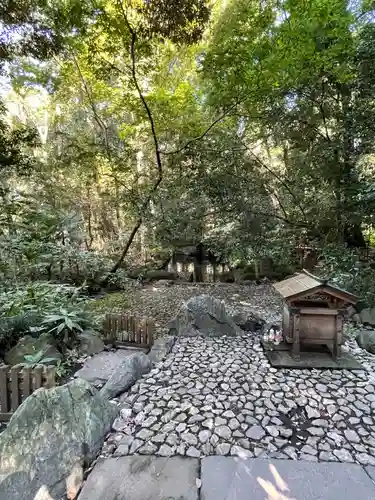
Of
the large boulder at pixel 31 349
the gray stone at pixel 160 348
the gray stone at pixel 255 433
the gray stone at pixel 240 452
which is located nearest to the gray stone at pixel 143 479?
the gray stone at pixel 240 452

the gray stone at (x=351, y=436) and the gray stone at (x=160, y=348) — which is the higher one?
the gray stone at (x=160, y=348)

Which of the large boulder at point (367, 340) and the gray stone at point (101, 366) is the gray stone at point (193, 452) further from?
the large boulder at point (367, 340)

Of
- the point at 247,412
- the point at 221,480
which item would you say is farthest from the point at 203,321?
the point at 221,480

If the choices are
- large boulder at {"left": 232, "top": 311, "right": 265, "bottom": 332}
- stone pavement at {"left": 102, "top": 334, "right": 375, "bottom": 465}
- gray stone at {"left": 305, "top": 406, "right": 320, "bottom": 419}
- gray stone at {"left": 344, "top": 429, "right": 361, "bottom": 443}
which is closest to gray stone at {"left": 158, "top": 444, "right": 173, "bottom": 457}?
stone pavement at {"left": 102, "top": 334, "right": 375, "bottom": 465}

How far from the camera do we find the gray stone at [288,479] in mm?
1528

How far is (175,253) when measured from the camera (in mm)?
8914

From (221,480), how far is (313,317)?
2.01 m

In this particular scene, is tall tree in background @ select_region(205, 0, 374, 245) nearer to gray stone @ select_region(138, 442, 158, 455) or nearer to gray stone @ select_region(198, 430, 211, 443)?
gray stone @ select_region(198, 430, 211, 443)

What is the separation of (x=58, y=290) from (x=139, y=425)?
2830 millimetres

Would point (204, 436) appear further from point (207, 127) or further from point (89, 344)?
point (207, 127)

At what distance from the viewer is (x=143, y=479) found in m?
1.63

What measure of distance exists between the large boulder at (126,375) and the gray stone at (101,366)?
280mm

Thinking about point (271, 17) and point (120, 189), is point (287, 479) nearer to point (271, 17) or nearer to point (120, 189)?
point (271, 17)

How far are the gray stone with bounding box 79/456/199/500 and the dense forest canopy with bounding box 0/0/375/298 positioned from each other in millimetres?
3886
